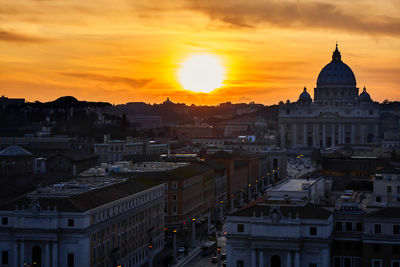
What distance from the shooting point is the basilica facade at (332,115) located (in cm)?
18388

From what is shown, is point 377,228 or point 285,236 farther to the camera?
point 377,228

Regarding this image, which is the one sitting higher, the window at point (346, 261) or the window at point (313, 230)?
the window at point (313, 230)

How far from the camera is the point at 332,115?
185500mm

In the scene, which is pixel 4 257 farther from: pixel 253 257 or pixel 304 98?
pixel 304 98

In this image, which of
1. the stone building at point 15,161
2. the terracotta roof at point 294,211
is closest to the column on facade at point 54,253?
the terracotta roof at point 294,211

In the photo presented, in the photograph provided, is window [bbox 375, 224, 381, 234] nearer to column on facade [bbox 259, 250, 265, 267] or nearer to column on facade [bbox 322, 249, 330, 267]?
column on facade [bbox 322, 249, 330, 267]

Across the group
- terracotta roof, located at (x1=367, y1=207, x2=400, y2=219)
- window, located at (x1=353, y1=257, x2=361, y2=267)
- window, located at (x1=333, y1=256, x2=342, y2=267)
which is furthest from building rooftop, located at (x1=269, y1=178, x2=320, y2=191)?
terracotta roof, located at (x1=367, y1=207, x2=400, y2=219)

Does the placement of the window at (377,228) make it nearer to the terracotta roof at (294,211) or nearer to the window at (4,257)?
the terracotta roof at (294,211)

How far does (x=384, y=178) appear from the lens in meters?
52.2

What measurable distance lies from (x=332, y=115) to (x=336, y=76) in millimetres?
12363

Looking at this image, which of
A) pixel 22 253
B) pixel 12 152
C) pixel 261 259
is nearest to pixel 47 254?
pixel 22 253

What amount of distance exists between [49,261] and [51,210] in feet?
7.96

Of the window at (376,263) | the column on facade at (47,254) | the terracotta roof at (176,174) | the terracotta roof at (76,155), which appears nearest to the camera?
the window at (376,263)

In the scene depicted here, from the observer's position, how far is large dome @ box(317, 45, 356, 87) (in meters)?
193
